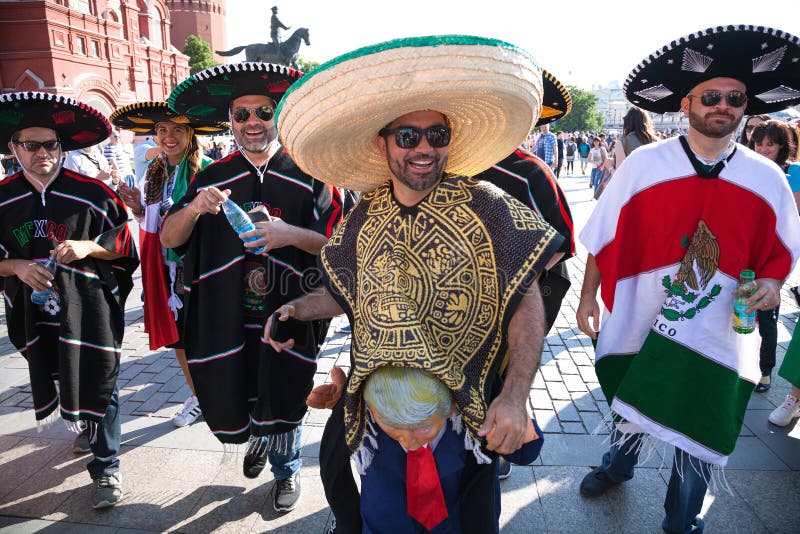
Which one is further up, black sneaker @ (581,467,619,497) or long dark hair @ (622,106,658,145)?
long dark hair @ (622,106,658,145)

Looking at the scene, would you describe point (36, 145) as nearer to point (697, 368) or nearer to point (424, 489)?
point (424, 489)

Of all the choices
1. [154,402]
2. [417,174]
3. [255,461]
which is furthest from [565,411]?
[154,402]

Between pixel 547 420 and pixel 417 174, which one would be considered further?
pixel 547 420

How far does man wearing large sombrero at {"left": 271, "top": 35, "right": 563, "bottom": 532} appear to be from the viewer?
1.64m

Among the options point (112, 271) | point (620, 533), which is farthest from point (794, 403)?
point (112, 271)

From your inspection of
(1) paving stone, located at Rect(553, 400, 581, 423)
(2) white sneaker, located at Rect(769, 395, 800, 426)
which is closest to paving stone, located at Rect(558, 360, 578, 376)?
(1) paving stone, located at Rect(553, 400, 581, 423)

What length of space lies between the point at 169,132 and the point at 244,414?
257 cm

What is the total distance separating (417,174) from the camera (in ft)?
6.18

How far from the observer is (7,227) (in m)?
3.05

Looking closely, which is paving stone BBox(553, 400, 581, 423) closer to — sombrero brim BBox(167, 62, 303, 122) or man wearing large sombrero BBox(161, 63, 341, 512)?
man wearing large sombrero BBox(161, 63, 341, 512)

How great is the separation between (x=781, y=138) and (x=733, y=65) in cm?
251

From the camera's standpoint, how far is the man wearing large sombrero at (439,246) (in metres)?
1.64

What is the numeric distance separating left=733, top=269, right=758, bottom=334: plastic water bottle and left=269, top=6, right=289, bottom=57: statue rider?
164 ft

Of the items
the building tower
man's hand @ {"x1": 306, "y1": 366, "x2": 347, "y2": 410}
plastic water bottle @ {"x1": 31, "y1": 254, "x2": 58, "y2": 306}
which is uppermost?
the building tower
